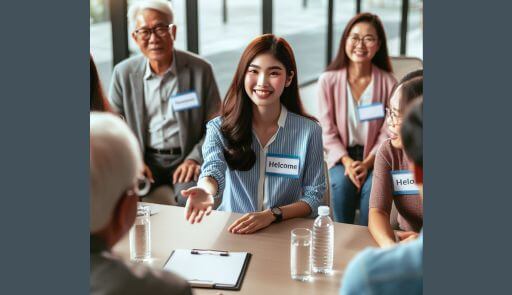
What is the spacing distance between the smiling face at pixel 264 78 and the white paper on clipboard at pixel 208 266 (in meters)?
0.70

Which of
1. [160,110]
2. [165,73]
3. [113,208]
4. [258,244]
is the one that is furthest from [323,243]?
[165,73]

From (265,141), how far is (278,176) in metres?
0.15

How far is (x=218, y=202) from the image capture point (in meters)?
2.41

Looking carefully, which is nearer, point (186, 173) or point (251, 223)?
point (251, 223)

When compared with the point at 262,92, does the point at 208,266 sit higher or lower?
lower

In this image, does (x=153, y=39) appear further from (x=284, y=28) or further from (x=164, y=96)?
(x=284, y=28)

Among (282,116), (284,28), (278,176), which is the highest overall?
(284,28)

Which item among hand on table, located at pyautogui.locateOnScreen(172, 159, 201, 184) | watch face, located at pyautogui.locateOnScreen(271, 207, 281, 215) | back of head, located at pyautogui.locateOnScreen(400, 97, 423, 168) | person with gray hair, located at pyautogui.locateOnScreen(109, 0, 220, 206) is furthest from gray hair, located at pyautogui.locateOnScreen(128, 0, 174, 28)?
back of head, located at pyautogui.locateOnScreen(400, 97, 423, 168)

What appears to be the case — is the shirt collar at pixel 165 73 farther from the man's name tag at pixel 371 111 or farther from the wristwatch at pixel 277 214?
the wristwatch at pixel 277 214

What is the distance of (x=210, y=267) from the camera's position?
1.68 metres

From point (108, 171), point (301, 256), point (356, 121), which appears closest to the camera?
point (108, 171)
